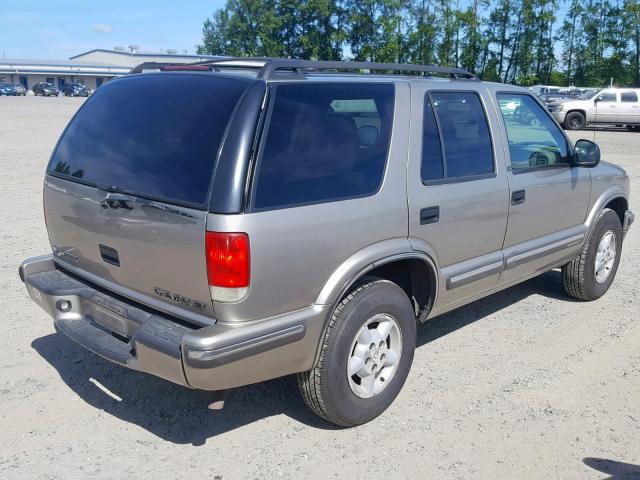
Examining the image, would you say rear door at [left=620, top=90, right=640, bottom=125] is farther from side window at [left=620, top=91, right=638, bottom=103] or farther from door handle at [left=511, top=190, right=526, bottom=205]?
door handle at [left=511, top=190, right=526, bottom=205]

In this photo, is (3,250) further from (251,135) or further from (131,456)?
(251,135)

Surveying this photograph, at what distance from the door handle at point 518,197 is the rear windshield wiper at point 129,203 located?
7.90 ft

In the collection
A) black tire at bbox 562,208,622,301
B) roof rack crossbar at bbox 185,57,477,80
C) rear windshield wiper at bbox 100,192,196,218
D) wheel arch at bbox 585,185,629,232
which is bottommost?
black tire at bbox 562,208,622,301

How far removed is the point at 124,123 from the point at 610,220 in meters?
4.19

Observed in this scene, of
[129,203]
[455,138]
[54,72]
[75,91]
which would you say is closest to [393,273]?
[455,138]

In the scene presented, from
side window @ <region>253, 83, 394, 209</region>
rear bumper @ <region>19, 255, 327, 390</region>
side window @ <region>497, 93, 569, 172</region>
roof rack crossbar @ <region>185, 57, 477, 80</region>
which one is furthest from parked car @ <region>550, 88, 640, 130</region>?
rear bumper @ <region>19, 255, 327, 390</region>

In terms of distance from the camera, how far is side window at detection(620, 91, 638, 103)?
89.0 feet

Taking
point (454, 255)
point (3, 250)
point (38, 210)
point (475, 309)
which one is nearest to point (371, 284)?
point (454, 255)

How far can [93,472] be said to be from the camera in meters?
3.20

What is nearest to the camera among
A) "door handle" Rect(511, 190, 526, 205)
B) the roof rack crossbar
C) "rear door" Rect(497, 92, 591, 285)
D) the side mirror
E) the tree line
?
the roof rack crossbar

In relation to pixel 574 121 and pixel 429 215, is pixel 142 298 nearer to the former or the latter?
pixel 429 215

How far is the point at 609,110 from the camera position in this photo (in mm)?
27312

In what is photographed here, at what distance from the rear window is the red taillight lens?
0.76 feet

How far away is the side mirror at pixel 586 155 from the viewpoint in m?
5.06
